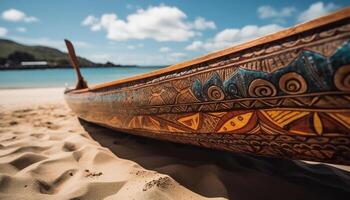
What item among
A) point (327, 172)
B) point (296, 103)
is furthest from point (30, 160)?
point (327, 172)

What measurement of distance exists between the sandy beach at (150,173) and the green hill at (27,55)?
60310mm

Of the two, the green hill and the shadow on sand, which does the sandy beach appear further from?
the green hill

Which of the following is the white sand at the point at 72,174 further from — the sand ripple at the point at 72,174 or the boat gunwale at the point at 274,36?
the boat gunwale at the point at 274,36

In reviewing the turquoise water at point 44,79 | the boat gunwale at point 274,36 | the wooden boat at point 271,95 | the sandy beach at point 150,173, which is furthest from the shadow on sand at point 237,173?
the turquoise water at point 44,79

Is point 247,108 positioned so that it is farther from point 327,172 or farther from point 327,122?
point 327,172

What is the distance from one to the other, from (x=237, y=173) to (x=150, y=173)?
1.93ft

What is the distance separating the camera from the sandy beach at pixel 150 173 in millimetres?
1216

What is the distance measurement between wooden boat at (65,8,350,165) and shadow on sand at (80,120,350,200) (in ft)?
0.86

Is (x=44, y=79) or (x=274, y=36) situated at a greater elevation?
(x=274, y=36)

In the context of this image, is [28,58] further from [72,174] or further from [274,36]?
[274,36]

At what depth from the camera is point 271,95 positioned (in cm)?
84

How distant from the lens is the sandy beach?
1216 mm

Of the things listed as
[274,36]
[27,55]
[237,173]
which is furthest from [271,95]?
[27,55]

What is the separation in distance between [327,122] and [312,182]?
2.76 feet
